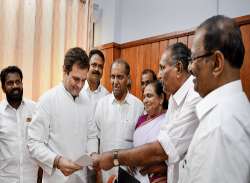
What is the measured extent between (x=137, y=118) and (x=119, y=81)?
34cm

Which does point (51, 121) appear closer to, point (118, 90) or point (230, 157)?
point (118, 90)

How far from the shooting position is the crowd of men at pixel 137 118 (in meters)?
0.90

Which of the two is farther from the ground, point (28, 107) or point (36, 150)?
point (28, 107)

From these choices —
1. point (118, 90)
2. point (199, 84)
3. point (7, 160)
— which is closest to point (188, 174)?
point (199, 84)

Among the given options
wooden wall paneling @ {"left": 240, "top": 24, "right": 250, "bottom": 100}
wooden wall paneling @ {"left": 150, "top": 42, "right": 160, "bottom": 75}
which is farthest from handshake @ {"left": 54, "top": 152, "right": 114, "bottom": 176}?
wooden wall paneling @ {"left": 150, "top": 42, "right": 160, "bottom": 75}

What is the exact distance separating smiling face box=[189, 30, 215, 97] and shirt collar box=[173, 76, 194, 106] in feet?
1.51

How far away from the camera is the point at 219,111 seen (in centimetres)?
92

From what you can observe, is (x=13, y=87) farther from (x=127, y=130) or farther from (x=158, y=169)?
(x=158, y=169)

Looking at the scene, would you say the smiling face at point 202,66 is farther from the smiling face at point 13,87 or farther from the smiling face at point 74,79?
the smiling face at point 13,87

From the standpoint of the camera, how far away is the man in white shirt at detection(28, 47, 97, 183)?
6.19 ft

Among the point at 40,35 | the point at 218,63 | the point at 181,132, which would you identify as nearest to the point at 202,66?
the point at 218,63

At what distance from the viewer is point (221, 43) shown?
0.99m

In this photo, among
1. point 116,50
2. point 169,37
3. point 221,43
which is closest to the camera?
point 221,43

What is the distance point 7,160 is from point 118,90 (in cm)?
111
